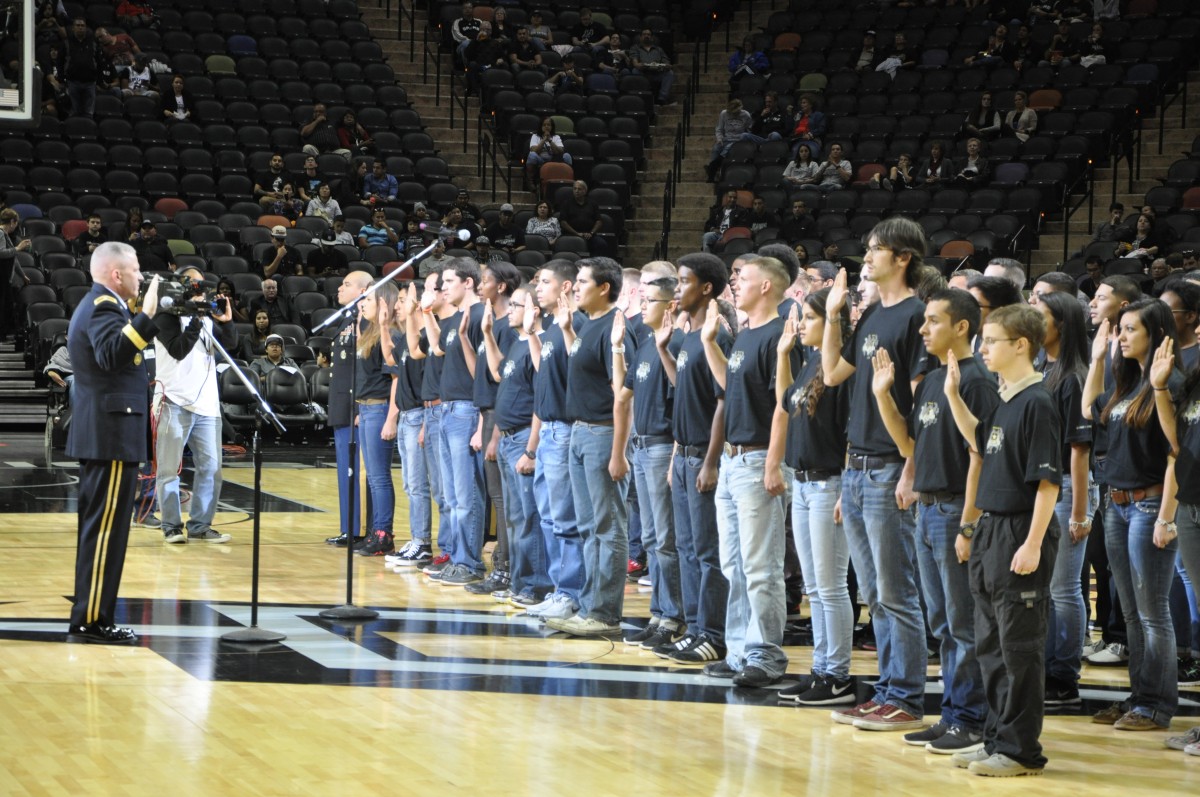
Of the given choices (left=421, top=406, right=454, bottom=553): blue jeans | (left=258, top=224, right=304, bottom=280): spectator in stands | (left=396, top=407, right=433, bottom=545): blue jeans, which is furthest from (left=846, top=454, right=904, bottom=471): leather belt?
(left=258, top=224, right=304, bottom=280): spectator in stands

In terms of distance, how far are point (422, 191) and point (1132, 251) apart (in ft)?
27.3

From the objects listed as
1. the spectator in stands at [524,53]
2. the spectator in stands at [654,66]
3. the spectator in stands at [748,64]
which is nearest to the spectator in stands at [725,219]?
the spectator in stands at [748,64]

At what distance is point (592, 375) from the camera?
266 inches

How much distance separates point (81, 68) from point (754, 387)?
13.6 meters

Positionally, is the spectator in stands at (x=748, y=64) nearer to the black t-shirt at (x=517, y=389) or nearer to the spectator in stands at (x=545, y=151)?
the spectator in stands at (x=545, y=151)

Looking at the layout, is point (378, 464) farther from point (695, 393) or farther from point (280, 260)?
point (280, 260)

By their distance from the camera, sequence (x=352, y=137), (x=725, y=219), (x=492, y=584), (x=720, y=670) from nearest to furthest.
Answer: (x=720, y=670) < (x=492, y=584) < (x=725, y=219) < (x=352, y=137)

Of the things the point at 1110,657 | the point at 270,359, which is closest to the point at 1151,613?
the point at 1110,657

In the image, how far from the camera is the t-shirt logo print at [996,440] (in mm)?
4626

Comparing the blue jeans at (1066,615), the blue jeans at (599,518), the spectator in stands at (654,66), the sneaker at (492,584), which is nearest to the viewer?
the blue jeans at (1066,615)

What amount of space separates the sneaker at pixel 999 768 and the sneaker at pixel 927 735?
0.33 meters

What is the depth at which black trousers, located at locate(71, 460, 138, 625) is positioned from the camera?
6.36 metres

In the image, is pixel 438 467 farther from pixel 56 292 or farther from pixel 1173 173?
pixel 1173 173

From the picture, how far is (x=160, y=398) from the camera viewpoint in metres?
9.34
